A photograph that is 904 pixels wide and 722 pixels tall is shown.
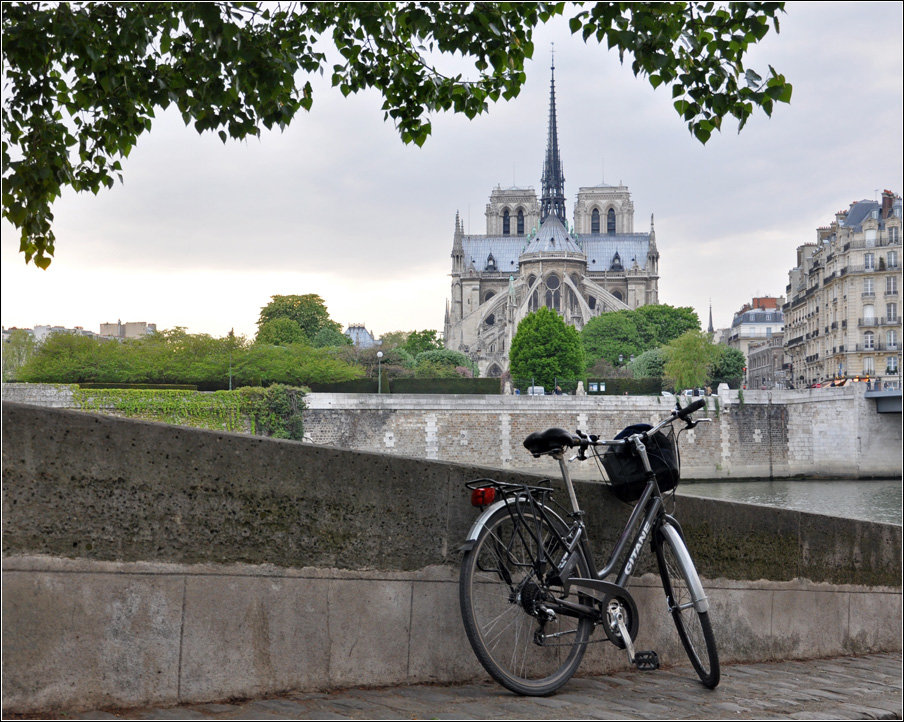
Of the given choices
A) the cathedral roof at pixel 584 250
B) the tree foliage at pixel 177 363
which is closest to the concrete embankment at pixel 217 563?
the tree foliage at pixel 177 363

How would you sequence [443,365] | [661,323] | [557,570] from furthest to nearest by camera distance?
[661,323], [443,365], [557,570]

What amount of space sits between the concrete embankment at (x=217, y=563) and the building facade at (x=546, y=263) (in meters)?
97.8

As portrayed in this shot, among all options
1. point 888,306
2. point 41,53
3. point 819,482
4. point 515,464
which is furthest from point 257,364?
point 41,53

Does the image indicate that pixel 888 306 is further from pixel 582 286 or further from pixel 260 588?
pixel 260 588

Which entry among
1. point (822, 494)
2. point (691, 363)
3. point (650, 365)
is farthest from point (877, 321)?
point (650, 365)

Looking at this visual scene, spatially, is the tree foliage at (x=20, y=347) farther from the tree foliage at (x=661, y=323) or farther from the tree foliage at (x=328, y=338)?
the tree foliage at (x=661, y=323)

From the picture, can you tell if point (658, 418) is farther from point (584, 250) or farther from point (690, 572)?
point (584, 250)

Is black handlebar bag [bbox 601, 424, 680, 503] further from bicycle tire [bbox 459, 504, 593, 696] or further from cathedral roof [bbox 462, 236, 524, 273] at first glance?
cathedral roof [bbox 462, 236, 524, 273]

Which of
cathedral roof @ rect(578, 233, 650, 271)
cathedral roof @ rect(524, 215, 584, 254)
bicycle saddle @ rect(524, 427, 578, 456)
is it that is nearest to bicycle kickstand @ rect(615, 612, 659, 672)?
bicycle saddle @ rect(524, 427, 578, 456)

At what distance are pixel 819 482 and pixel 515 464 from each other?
14.3 m

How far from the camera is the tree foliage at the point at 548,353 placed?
81125 millimetres

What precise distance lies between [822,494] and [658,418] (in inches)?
449

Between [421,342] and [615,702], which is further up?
[421,342]

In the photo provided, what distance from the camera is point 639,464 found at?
14.7 feet
